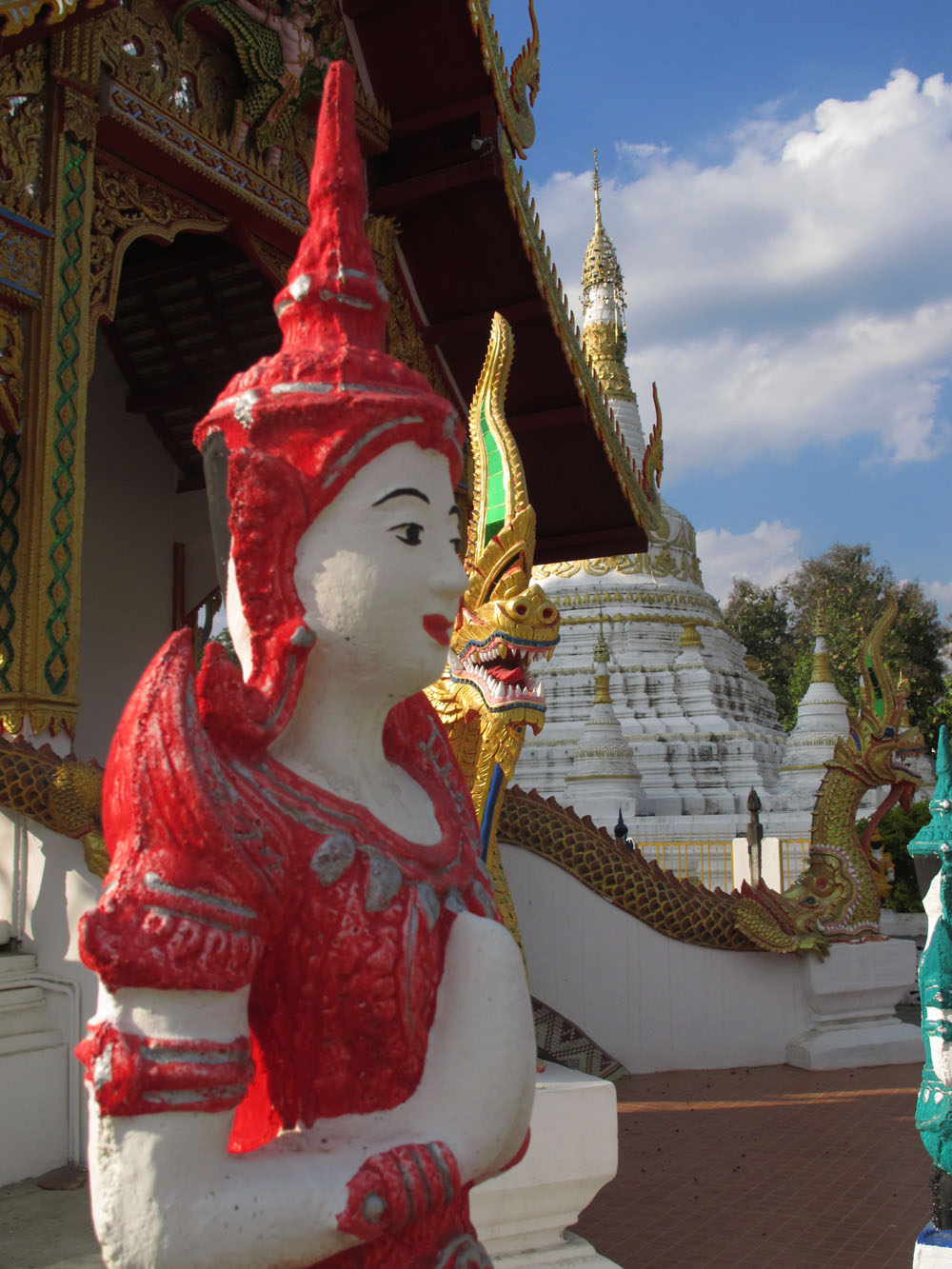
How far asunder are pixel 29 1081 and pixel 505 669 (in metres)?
2.17

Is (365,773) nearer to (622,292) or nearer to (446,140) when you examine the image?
(446,140)

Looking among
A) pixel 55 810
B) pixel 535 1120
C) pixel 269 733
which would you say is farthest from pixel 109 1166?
pixel 55 810

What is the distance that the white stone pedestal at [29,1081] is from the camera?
12.7 ft

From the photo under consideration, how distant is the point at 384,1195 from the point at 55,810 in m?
3.01

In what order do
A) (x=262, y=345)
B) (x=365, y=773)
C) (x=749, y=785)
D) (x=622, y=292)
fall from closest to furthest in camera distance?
1. (x=365, y=773)
2. (x=262, y=345)
3. (x=749, y=785)
4. (x=622, y=292)

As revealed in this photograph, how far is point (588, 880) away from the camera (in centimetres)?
666

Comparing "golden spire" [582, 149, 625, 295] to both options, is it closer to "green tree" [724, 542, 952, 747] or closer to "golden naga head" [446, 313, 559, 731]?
"green tree" [724, 542, 952, 747]

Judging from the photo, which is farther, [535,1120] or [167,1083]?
[535,1120]

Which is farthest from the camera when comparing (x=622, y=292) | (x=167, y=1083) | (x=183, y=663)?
(x=622, y=292)

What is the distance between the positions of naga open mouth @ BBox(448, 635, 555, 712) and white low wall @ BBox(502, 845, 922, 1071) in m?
3.39

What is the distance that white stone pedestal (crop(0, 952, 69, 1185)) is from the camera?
3.86 meters

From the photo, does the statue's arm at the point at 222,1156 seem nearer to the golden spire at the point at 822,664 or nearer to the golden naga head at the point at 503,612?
the golden naga head at the point at 503,612

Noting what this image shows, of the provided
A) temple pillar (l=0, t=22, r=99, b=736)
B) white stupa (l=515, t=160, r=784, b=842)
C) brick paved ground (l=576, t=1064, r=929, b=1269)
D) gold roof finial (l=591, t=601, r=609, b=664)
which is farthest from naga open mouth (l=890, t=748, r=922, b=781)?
gold roof finial (l=591, t=601, r=609, b=664)

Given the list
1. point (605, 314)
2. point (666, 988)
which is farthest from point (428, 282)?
point (605, 314)
